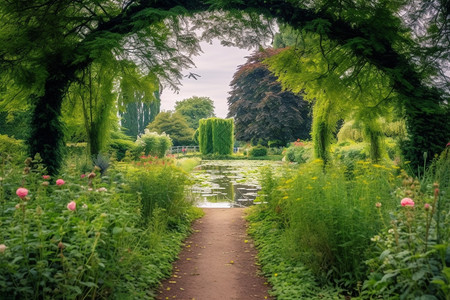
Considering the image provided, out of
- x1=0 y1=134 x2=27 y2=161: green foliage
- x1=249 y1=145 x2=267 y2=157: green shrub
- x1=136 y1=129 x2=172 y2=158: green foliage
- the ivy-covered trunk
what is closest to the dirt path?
x1=0 y1=134 x2=27 y2=161: green foliage

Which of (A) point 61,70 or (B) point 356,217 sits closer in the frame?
(B) point 356,217

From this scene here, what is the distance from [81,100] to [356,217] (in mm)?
6664

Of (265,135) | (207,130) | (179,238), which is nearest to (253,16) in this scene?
(179,238)

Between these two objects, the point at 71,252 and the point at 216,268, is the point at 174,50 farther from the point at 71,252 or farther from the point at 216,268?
the point at 71,252

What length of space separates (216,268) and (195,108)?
48296 mm

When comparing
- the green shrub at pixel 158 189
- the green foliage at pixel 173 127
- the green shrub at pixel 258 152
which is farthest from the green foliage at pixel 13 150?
the green foliage at pixel 173 127

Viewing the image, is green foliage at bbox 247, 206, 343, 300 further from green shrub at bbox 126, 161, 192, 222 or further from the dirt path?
green shrub at bbox 126, 161, 192, 222

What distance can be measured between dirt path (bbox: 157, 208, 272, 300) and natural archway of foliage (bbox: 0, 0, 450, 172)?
3376 millimetres

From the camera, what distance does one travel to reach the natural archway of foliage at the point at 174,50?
21.6ft

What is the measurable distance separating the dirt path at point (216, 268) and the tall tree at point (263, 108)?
25.0 meters

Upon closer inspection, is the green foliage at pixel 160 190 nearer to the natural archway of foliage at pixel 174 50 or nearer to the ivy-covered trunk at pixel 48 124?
the ivy-covered trunk at pixel 48 124

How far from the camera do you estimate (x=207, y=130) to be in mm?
30656

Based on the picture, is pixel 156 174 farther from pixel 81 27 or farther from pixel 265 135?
pixel 265 135

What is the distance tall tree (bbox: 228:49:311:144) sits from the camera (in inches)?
1248
